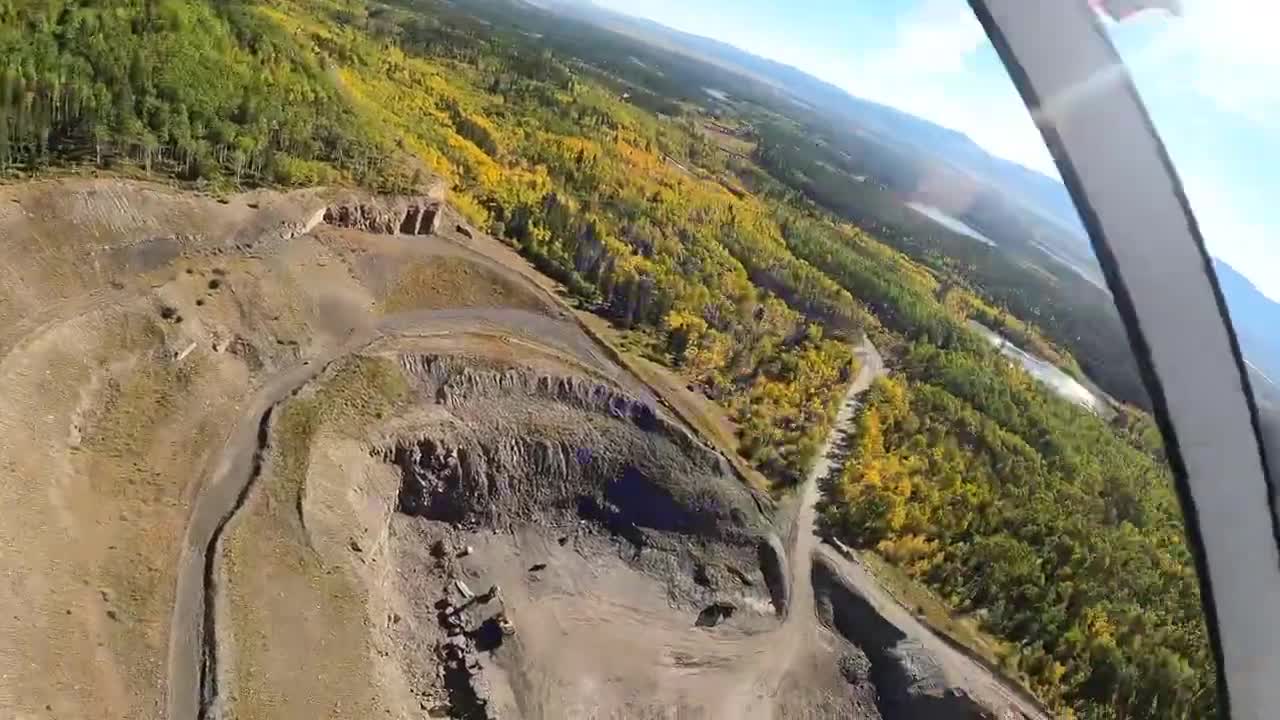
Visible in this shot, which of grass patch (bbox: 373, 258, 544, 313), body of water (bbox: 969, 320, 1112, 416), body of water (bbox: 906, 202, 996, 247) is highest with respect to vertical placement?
body of water (bbox: 906, 202, 996, 247)

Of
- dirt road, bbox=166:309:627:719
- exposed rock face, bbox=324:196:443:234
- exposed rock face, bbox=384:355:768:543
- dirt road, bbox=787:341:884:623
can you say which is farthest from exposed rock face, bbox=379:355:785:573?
exposed rock face, bbox=324:196:443:234

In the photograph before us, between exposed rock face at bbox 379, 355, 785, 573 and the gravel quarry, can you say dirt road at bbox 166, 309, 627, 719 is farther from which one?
exposed rock face at bbox 379, 355, 785, 573

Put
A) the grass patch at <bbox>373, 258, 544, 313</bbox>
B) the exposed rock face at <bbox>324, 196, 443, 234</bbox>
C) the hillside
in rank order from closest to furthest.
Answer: the hillside, the grass patch at <bbox>373, 258, 544, 313</bbox>, the exposed rock face at <bbox>324, 196, 443, 234</bbox>

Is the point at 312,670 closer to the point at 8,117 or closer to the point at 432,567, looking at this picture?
the point at 432,567

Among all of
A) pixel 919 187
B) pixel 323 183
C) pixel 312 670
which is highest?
pixel 919 187

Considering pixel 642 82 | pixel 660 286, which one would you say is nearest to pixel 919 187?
pixel 660 286

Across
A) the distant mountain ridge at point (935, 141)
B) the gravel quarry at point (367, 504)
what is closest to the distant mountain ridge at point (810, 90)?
the distant mountain ridge at point (935, 141)
